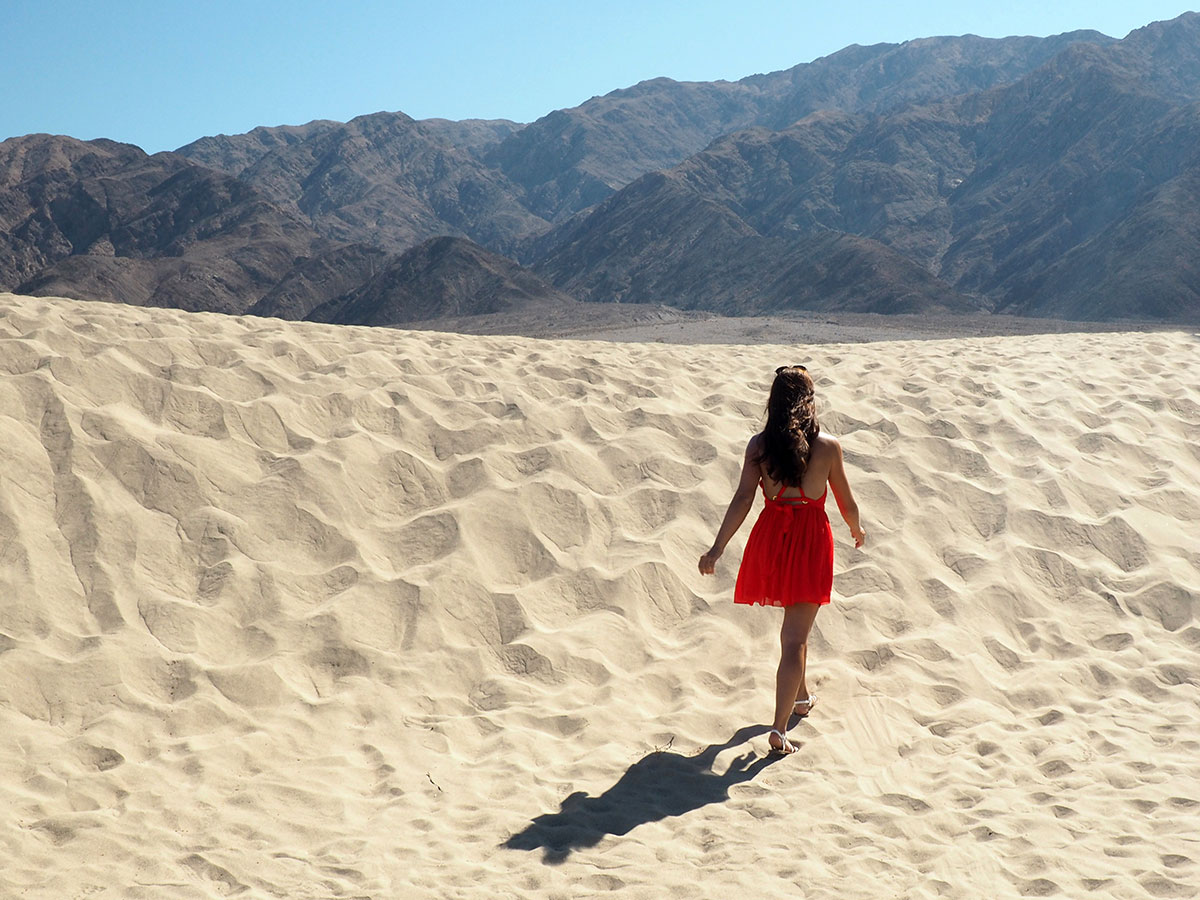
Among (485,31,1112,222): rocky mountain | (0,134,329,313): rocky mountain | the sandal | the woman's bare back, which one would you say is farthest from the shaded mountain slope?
the sandal

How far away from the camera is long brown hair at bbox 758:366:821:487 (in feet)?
10.5

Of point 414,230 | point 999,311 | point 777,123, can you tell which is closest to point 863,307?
point 999,311

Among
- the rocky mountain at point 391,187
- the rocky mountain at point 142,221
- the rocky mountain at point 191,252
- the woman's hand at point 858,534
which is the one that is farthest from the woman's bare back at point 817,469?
the rocky mountain at point 391,187

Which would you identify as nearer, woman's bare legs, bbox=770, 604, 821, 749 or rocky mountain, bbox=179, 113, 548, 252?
woman's bare legs, bbox=770, 604, 821, 749

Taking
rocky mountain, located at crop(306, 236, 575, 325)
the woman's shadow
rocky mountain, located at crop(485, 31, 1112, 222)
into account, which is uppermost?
rocky mountain, located at crop(485, 31, 1112, 222)

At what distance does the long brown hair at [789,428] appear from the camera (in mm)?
3195

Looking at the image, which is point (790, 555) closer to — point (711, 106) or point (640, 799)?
point (640, 799)

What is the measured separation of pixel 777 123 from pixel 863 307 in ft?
177

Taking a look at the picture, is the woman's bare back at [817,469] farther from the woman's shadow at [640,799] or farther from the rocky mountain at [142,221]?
the rocky mountain at [142,221]

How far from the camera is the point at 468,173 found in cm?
6644

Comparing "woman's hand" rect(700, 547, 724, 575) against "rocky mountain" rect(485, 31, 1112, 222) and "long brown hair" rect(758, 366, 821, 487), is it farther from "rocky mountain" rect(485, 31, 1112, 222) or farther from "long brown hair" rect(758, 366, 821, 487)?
"rocky mountain" rect(485, 31, 1112, 222)

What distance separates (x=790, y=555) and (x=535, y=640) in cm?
106

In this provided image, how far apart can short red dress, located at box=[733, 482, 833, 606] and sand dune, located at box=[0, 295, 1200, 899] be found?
51 centimetres

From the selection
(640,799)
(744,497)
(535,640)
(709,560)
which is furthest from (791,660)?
(535,640)
